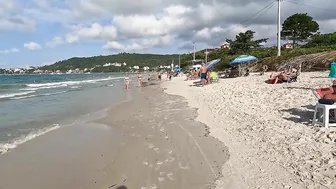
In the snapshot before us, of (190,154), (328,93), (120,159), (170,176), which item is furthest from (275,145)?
(328,93)

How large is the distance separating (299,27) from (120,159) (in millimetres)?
55421

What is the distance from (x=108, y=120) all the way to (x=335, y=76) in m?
11.4

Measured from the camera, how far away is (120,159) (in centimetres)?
591

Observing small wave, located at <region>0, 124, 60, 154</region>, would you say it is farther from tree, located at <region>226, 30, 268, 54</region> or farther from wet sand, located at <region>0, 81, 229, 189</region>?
tree, located at <region>226, 30, 268, 54</region>

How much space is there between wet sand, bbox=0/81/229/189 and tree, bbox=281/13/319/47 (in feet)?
170

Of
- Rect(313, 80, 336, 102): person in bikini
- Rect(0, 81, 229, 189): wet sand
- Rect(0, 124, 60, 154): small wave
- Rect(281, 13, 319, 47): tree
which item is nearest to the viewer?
Rect(0, 81, 229, 189): wet sand

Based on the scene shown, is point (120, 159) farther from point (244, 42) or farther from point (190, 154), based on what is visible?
point (244, 42)

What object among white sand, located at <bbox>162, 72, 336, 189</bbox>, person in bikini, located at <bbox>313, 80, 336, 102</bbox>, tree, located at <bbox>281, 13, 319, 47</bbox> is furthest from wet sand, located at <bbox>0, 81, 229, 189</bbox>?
tree, located at <bbox>281, 13, 319, 47</bbox>

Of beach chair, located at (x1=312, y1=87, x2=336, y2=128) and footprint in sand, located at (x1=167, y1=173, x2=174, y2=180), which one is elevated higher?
beach chair, located at (x1=312, y1=87, x2=336, y2=128)

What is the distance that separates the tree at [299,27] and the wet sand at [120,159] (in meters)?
51.7

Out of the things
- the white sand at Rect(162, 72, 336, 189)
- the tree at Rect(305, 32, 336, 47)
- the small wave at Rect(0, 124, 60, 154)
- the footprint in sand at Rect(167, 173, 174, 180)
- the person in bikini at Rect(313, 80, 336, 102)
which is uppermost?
the tree at Rect(305, 32, 336, 47)

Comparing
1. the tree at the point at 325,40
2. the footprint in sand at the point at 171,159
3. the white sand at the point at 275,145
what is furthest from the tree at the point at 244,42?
the footprint in sand at the point at 171,159

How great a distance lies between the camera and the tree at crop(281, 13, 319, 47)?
2080 inches

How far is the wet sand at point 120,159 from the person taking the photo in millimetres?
4707
